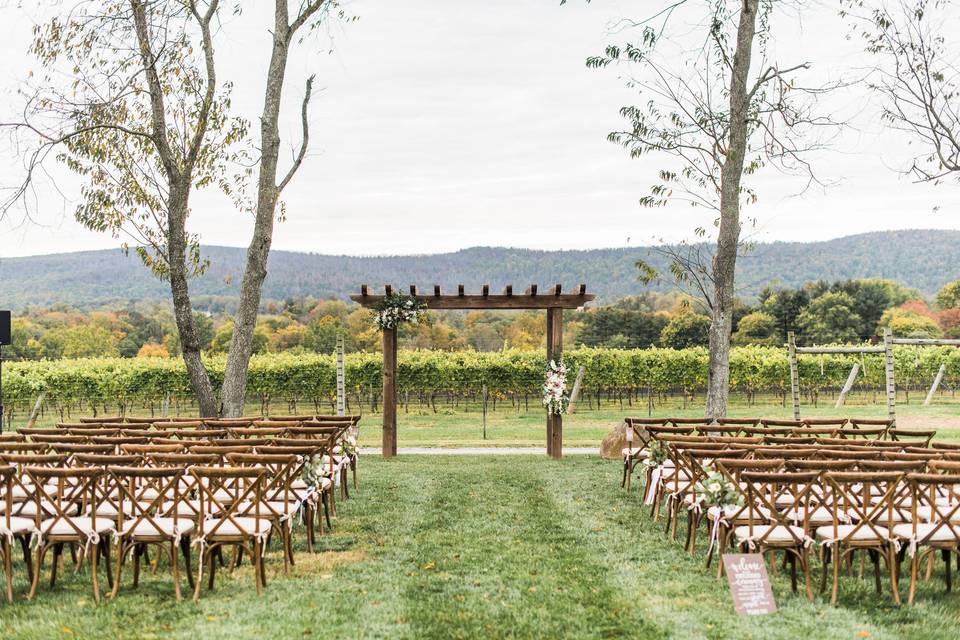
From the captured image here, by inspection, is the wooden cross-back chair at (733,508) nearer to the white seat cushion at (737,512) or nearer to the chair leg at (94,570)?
the white seat cushion at (737,512)

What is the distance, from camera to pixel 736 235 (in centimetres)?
1240

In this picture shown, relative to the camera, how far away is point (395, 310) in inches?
552

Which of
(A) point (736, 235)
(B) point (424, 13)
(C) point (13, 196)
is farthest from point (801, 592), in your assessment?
(B) point (424, 13)

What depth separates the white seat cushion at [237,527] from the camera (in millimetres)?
5840

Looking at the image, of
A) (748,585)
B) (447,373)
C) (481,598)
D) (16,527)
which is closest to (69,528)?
(16,527)

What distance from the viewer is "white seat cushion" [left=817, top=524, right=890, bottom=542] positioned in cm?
587

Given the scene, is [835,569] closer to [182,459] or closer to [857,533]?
[857,533]

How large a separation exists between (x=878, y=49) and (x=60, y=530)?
12.3 m

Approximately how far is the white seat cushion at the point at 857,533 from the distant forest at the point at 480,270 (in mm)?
61127

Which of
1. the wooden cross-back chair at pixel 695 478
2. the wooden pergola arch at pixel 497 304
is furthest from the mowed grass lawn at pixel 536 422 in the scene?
the wooden cross-back chair at pixel 695 478

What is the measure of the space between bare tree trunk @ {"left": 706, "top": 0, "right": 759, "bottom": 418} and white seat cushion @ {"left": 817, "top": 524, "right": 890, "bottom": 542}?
247 inches

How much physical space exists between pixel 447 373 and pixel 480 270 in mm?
45620

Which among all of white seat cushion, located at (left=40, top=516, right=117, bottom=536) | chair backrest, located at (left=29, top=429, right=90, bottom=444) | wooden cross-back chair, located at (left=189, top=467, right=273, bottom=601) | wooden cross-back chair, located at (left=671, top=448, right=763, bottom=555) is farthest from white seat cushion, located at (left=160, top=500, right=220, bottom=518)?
wooden cross-back chair, located at (left=671, top=448, right=763, bottom=555)

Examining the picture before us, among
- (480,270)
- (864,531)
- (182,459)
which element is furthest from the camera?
(480,270)
